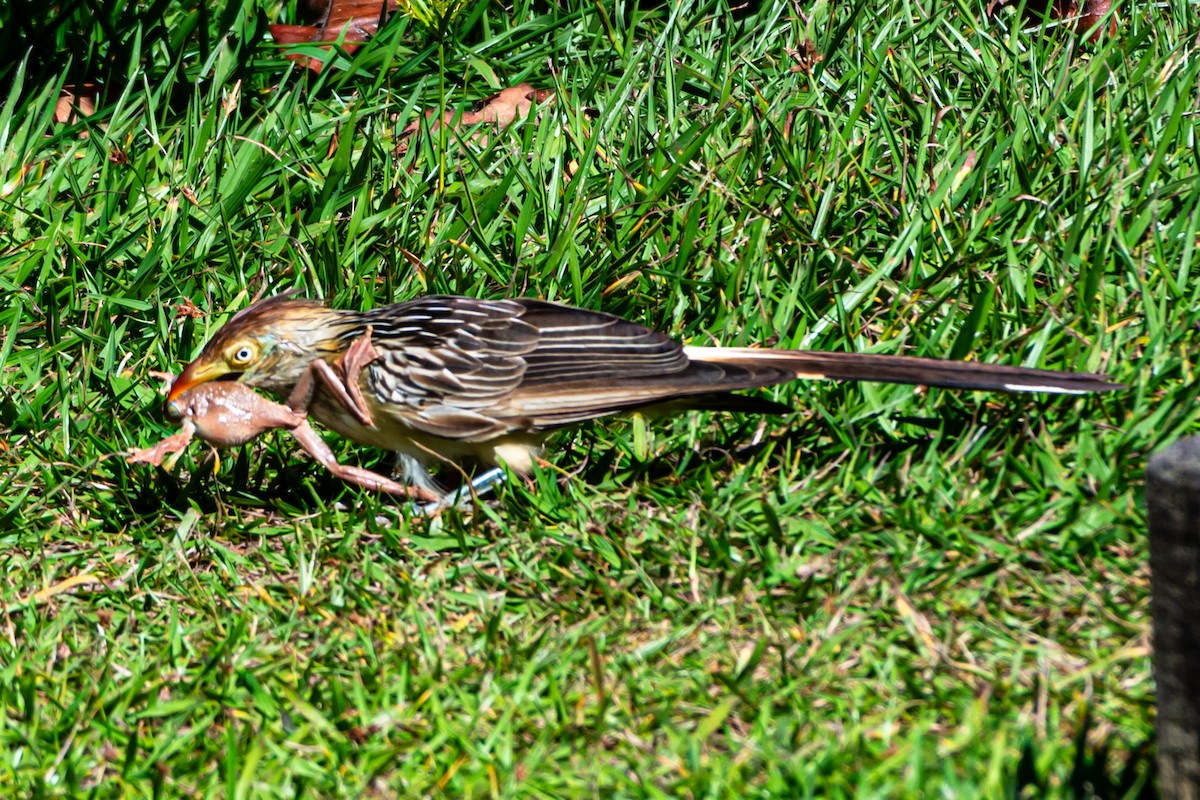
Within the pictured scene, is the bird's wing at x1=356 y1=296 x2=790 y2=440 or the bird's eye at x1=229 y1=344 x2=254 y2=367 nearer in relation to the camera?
the bird's wing at x1=356 y1=296 x2=790 y2=440

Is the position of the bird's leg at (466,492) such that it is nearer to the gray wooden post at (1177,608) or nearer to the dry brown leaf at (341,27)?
the gray wooden post at (1177,608)

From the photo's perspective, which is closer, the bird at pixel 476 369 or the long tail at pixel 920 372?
the long tail at pixel 920 372

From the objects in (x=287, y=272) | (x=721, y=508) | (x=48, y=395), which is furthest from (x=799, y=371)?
(x=48, y=395)

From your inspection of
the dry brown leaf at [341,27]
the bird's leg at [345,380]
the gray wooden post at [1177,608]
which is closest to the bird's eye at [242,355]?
the bird's leg at [345,380]

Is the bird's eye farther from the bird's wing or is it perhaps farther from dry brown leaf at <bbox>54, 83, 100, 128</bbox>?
dry brown leaf at <bbox>54, 83, 100, 128</bbox>

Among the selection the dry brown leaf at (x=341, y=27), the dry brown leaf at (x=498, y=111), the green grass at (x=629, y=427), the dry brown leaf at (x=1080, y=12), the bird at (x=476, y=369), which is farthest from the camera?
the dry brown leaf at (x=341, y=27)

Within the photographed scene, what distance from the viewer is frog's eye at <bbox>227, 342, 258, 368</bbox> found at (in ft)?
15.9

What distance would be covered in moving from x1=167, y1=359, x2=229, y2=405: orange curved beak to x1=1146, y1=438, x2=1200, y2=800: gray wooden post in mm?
3234

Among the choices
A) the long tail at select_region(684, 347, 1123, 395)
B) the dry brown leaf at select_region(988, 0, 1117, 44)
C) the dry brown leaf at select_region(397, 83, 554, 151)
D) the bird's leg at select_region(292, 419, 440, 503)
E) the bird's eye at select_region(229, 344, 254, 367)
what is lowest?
the bird's leg at select_region(292, 419, 440, 503)

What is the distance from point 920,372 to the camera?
4.38 meters

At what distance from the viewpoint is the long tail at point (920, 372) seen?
4.23 meters

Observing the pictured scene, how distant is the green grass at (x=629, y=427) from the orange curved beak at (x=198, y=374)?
0.41m

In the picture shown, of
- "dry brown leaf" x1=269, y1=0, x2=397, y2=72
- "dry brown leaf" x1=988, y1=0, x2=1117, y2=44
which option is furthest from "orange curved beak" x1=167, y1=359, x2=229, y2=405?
"dry brown leaf" x1=988, y1=0, x2=1117, y2=44

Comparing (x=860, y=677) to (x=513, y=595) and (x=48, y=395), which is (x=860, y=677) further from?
(x=48, y=395)
